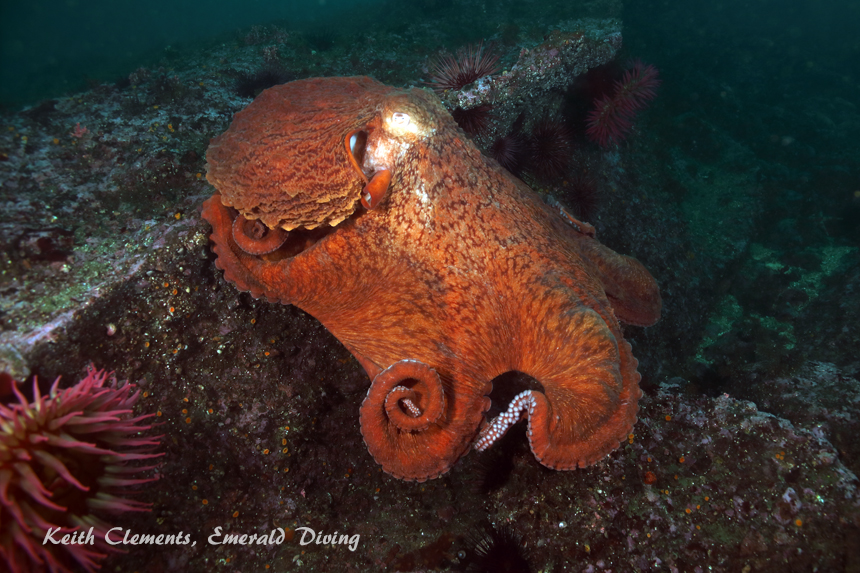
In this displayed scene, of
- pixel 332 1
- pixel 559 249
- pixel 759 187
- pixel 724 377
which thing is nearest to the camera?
pixel 559 249

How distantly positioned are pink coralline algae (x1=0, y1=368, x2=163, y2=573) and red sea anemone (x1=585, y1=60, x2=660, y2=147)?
682 cm

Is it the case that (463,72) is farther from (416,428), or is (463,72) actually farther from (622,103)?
(416,428)

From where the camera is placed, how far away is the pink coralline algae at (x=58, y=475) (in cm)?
214

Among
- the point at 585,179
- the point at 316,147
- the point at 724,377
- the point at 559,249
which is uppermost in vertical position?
the point at 316,147

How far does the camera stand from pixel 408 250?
3109mm

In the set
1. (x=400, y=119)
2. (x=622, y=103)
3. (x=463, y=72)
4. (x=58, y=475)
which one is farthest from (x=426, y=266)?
(x=622, y=103)

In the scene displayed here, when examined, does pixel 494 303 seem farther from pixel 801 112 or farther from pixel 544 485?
pixel 801 112

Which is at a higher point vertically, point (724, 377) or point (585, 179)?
point (585, 179)

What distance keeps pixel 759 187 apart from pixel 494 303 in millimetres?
10431

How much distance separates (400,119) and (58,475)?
3164 millimetres

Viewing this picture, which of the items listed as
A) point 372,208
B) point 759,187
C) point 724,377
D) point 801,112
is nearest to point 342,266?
point 372,208

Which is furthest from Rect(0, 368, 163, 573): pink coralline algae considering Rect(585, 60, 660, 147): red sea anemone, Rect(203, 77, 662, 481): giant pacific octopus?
Rect(585, 60, 660, 147): red sea anemone

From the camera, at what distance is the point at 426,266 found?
3078 mm

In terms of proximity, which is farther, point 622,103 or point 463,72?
point 622,103
